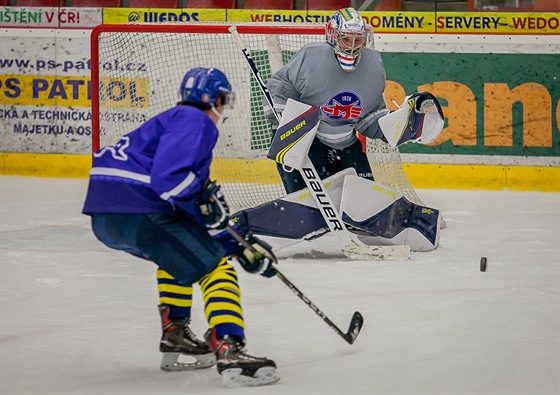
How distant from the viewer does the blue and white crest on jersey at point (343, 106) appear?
17.1 ft

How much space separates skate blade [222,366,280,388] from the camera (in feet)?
10.3

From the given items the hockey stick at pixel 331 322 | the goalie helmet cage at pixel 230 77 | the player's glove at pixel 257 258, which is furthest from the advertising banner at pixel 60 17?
the player's glove at pixel 257 258

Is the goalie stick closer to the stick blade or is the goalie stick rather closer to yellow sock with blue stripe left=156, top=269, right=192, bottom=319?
the stick blade

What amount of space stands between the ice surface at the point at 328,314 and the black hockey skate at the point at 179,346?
0.04 meters

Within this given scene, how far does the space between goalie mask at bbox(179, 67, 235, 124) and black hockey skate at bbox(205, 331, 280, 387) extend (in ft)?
1.93

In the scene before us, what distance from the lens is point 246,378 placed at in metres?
3.14

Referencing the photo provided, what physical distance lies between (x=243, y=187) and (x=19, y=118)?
76.1 inches

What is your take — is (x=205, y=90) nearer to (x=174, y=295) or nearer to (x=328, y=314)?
(x=174, y=295)

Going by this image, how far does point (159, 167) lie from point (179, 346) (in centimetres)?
56

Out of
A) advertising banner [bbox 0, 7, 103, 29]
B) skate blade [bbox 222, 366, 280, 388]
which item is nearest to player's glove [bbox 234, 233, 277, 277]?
skate blade [bbox 222, 366, 280, 388]

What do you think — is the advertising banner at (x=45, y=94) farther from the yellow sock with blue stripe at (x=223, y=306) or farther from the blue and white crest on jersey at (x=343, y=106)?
the yellow sock with blue stripe at (x=223, y=306)

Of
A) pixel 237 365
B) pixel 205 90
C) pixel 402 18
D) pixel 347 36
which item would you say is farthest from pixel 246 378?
pixel 402 18

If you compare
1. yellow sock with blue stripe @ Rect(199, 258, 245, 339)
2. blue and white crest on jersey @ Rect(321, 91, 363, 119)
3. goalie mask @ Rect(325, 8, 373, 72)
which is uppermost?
goalie mask @ Rect(325, 8, 373, 72)

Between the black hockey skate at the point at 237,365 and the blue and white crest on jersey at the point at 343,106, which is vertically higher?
the blue and white crest on jersey at the point at 343,106
